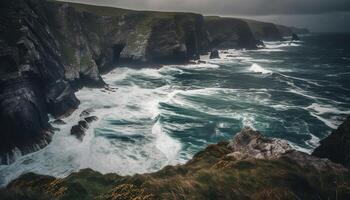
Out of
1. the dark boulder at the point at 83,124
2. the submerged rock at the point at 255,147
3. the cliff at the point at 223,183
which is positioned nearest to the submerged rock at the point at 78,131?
the dark boulder at the point at 83,124

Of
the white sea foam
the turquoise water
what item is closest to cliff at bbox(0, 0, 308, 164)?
the turquoise water

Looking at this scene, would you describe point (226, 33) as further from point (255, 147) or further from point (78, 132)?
point (255, 147)

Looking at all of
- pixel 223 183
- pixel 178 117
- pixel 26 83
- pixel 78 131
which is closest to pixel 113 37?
pixel 178 117

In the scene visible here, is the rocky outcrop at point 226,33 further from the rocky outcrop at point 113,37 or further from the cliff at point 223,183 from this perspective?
the cliff at point 223,183

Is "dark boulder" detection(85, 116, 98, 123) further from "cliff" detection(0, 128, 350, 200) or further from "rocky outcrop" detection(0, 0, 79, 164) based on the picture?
"cliff" detection(0, 128, 350, 200)

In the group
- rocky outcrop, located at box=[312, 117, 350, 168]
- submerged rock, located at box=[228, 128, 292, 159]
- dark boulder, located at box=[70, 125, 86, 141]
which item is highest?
submerged rock, located at box=[228, 128, 292, 159]

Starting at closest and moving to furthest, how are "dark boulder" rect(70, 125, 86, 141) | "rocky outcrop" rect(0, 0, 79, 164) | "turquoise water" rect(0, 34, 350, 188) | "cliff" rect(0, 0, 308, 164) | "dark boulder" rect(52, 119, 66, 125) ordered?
"turquoise water" rect(0, 34, 350, 188) → "rocky outcrop" rect(0, 0, 79, 164) → "cliff" rect(0, 0, 308, 164) → "dark boulder" rect(70, 125, 86, 141) → "dark boulder" rect(52, 119, 66, 125)
